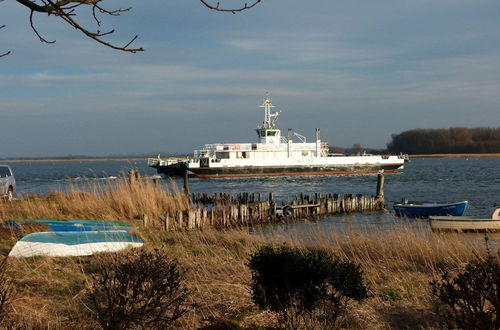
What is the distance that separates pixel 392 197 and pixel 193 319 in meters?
36.9

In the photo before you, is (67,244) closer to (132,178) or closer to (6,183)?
(132,178)

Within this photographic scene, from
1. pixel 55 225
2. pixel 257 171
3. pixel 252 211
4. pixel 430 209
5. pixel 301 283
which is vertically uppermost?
pixel 301 283

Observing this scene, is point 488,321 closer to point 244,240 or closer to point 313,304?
point 313,304

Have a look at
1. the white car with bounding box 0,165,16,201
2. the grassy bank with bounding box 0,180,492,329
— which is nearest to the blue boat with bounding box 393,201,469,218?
the grassy bank with bounding box 0,180,492,329

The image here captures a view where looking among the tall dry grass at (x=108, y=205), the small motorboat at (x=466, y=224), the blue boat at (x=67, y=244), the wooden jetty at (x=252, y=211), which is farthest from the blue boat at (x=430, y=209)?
the blue boat at (x=67, y=244)

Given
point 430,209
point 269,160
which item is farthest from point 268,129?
point 430,209

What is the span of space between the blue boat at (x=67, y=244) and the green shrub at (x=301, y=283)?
5.07m

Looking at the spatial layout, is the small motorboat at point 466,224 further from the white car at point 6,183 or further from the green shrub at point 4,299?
the green shrub at point 4,299

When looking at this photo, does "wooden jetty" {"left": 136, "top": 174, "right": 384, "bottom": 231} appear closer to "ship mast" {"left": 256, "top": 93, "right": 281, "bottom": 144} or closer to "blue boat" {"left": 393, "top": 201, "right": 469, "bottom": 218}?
"blue boat" {"left": 393, "top": 201, "right": 469, "bottom": 218}

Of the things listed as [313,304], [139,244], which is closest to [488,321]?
[313,304]

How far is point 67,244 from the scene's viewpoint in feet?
33.1

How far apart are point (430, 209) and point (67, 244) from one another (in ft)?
64.3

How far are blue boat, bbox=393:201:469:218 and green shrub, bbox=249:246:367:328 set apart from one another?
69.4 feet

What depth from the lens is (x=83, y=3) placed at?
4.10 metres
